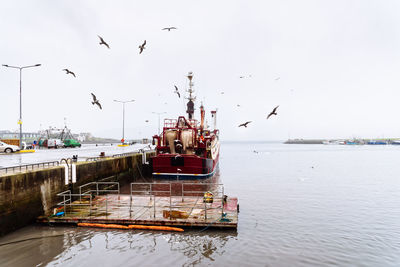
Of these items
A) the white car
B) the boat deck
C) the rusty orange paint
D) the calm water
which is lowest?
the calm water

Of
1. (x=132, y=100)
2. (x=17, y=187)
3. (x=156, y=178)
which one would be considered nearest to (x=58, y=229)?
(x=17, y=187)

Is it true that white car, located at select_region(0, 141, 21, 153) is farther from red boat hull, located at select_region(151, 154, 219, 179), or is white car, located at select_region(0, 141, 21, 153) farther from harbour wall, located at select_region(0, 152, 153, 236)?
harbour wall, located at select_region(0, 152, 153, 236)

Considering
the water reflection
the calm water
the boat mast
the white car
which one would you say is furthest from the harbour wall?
the boat mast

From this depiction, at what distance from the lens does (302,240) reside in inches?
513

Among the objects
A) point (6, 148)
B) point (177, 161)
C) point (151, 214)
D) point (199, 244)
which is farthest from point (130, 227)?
point (6, 148)

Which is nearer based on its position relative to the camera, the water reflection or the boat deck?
the water reflection

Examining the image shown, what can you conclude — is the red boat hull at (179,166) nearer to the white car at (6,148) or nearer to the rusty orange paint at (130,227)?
the rusty orange paint at (130,227)

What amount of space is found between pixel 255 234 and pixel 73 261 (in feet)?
27.0

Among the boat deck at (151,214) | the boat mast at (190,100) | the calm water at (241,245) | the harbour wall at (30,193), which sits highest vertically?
the boat mast at (190,100)

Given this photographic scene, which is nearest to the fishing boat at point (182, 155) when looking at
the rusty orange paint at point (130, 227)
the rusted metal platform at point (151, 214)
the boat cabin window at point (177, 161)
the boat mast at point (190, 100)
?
the boat cabin window at point (177, 161)

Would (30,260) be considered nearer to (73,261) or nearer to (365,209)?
(73,261)

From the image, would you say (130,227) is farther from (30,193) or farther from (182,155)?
(182,155)

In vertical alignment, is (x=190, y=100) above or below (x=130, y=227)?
above

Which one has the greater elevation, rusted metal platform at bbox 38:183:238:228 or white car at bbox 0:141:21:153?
white car at bbox 0:141:21:153
